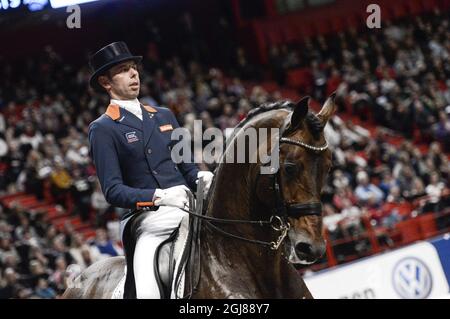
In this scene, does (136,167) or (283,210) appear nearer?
(283,210)

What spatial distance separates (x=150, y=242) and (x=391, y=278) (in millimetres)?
6259

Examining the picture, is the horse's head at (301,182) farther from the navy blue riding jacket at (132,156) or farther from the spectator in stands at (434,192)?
the spectator in stands at (434,192)

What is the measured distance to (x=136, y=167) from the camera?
5434 millimetres

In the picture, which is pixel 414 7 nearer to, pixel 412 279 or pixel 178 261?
pixel 412 279

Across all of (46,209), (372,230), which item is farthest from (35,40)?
(372,230)

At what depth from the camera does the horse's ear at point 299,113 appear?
15.7 ft

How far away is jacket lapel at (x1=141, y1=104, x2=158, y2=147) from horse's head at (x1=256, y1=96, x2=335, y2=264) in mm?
965

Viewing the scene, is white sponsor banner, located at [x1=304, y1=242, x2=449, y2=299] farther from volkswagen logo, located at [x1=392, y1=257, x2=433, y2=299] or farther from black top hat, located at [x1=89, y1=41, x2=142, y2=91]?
black top hat, located at [x1=89, y1=41, x2=142, y2=91]

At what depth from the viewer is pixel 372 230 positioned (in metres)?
14.2

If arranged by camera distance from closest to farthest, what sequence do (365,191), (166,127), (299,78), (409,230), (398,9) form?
(166,127)
(409,230)
(365,191)
(299,78)
(398,9)

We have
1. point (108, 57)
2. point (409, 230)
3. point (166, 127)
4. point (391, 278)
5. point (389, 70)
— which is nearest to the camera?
point (108, 57)

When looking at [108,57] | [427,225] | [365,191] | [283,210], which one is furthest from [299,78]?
[283,210]

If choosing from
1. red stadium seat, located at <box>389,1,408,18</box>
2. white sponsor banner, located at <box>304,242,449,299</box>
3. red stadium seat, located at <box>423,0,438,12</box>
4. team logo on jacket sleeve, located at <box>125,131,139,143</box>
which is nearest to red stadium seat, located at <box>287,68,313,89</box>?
red stadium seat, located at <box>389,1,408,18</box>
